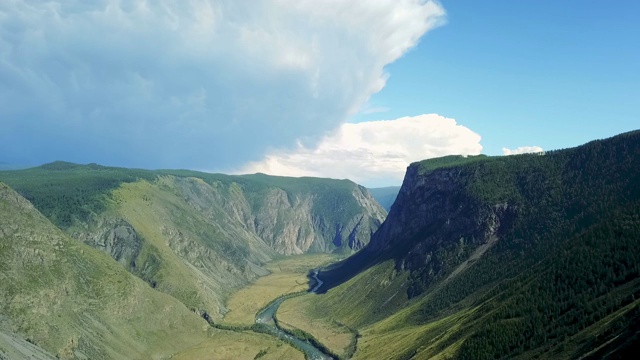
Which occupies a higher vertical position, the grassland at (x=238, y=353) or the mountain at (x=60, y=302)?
the mountain at (x=60, y=302)

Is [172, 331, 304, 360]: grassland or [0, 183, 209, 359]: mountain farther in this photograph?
[172, 331, 304, 360]: grassland

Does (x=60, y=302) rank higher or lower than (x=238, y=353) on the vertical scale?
higher

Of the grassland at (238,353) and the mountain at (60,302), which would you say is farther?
the grassland at (238,353)

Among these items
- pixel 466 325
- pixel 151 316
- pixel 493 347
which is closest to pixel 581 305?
pixel 493 347

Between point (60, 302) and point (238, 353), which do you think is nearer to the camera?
point (60, 302)

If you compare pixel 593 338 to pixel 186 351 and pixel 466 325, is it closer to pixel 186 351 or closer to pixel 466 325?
pixel 466 325

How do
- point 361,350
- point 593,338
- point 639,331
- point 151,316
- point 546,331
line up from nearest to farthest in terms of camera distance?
1. point 639,331
2. point 593,338
3. point 546,331
4. point 361,350
5. point 151,316

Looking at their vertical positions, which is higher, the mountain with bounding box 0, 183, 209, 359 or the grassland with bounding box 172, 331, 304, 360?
the mountain with bounding box 0, 183, 209, 359

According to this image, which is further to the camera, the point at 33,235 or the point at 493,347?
the point at 33,235
